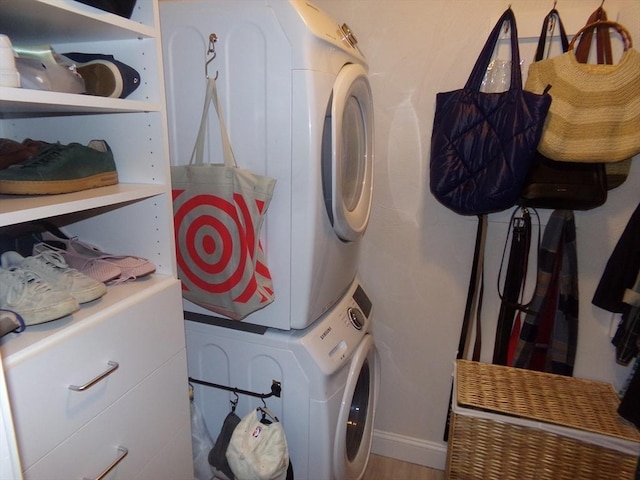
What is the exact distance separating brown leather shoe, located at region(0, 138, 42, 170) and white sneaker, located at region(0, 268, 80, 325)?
238 mm

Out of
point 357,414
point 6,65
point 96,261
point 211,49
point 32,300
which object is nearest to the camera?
point 6,65

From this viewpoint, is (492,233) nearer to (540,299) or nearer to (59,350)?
(540,299)

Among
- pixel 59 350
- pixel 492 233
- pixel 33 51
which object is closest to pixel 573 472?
pixel 492 233

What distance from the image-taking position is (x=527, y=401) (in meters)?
1.39

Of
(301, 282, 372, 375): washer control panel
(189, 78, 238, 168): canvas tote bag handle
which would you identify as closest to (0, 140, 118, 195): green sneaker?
(189, 78, 238, 168): canvas tote bag handle

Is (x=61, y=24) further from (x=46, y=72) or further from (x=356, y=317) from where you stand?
(x=356, y=317)

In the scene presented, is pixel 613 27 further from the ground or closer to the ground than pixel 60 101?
further from the ground

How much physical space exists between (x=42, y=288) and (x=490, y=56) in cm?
146

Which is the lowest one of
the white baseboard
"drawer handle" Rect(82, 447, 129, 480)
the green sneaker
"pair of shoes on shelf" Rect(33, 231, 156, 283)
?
the white baseboard

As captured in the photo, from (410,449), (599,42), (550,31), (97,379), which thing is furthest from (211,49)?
(410,449)

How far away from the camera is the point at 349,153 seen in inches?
50.3

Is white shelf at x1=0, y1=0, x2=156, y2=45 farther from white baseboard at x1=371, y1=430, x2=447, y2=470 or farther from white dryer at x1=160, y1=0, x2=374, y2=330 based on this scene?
white baseboard at x1=371, y1=430, x2=447, y2=470

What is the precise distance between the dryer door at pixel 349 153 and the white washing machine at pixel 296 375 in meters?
0.34

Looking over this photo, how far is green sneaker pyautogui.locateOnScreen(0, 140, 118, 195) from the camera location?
30.1 inches
